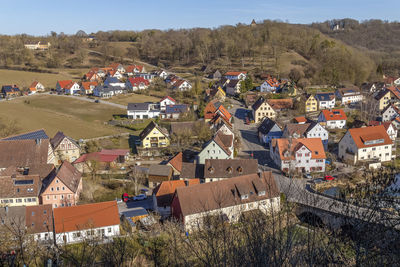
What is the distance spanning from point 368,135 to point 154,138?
16990 mm

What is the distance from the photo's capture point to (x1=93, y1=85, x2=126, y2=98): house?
50688 mm

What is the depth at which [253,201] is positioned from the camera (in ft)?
59.1

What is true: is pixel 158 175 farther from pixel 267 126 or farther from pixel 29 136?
pixel 267 126

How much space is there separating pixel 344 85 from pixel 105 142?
133 ft

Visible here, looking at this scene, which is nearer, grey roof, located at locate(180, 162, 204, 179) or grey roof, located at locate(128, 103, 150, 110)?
grey roof, located at locate(180, 162, 204, 179)

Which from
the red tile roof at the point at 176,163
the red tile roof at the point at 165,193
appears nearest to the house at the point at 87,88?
the red tile roof at the point at 176,163

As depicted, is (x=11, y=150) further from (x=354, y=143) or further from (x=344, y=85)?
(x=344, y=85)

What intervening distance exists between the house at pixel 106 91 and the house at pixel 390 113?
117ft

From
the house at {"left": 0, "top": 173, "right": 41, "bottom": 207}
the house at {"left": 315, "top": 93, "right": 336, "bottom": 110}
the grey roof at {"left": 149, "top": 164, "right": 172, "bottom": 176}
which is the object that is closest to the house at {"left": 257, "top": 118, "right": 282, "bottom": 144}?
the grey roof at {"left": 149, "top": 164, "right": 172, "bottom": 176}

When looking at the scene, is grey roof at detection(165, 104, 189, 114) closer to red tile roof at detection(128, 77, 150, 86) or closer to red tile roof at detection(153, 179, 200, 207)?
red tile roof at detection(128, 77, 150, 86)

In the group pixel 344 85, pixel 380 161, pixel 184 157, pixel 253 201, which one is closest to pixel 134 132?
pixel 184 157

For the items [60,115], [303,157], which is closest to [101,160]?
[303,157]

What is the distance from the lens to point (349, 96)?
46969mm

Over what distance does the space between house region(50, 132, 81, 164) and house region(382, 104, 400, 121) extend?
30588 mm
